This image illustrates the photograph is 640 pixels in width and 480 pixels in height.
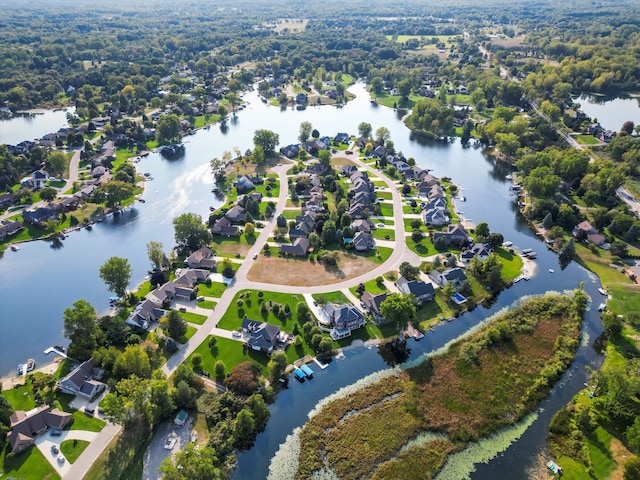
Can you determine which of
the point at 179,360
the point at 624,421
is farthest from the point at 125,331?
the point at 624,421

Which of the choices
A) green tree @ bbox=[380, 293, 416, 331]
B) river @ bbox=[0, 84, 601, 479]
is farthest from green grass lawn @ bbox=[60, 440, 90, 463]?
green tree @ bbox=[380, 293, 416, 331]

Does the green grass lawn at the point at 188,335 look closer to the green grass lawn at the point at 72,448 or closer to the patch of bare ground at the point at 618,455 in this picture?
the green grass lawn at the point at 72,448

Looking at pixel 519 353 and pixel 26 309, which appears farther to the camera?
pixel 26 309

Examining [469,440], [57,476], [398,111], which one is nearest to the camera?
[57,476]

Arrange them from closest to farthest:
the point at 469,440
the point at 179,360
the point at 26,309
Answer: the point at 469,440 → the point at 179,360 → the point at 26,309

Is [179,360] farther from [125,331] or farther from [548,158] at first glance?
[548,158]

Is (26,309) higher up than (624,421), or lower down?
lower down

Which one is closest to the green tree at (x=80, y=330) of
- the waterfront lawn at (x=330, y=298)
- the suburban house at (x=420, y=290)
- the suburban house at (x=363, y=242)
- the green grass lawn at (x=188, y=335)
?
the green grass lawn at (x=188, y=335)
